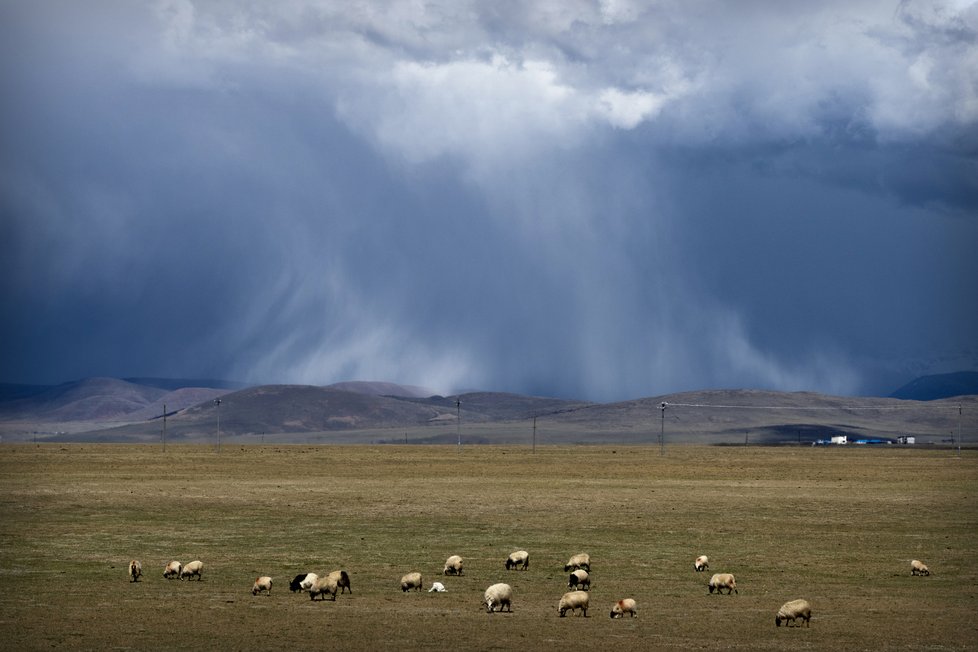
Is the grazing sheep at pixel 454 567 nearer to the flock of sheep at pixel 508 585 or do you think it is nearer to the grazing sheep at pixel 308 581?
the flock of sheep at pixel 508 585

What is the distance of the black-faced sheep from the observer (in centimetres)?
2922

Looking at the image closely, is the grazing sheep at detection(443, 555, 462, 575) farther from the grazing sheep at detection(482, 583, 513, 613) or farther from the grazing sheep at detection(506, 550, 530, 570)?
the grazing sheep at detection(482, 583, 513, 613)

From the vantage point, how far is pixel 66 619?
2614 cm

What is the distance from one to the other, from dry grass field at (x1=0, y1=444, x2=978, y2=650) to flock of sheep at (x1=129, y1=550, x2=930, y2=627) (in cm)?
37

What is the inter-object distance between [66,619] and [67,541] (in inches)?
628

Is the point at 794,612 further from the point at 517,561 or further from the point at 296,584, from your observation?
the point at 296,584

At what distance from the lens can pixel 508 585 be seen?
29.2m

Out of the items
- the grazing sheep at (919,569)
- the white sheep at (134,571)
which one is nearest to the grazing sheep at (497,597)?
the white sheep at (134,571)

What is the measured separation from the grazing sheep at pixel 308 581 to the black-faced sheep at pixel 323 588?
99 millimetres

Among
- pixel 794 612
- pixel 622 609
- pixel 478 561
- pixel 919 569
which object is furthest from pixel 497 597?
pixel 919 569

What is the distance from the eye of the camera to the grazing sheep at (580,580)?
30.9 meters

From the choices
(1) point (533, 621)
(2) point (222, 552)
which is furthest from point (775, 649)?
(2) point (222, 552)

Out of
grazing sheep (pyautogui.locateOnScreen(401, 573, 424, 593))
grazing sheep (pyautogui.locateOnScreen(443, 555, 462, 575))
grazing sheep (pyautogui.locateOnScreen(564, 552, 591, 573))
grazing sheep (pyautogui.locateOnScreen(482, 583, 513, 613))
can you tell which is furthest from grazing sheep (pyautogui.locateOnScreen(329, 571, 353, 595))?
grazing sheep (pyautogui.locateOnScreen(564, 552, 591, 573))

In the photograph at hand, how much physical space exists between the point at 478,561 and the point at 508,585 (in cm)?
742
